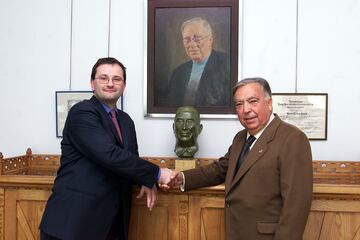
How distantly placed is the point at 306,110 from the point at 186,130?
1.16m

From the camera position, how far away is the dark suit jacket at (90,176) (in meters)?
2.05

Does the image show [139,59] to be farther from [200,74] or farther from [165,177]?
[165,177]

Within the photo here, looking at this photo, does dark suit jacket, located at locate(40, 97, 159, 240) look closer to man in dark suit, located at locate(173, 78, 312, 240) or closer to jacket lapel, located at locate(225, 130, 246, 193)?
jacket lapel, located at locate(225, 130, 246, 193)

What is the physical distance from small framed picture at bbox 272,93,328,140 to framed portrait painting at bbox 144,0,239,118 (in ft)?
1.47

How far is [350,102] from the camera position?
2992mm

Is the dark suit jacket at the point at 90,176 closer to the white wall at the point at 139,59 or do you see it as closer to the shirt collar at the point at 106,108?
the shirt collar at the point at 106,108

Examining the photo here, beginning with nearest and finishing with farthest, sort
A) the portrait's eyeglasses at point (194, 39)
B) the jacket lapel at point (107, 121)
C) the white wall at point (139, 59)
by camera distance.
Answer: the jacket lapel at point (107, 121)
the white wall at point (139, 59)
the portrait's eyeglasses at point (194, 39)

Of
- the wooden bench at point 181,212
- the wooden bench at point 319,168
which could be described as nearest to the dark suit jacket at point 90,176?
the wooden bench at point 181,212

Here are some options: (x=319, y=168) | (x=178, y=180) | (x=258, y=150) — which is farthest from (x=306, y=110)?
(x=178, y=180)

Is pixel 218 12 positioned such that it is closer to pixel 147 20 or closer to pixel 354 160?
pixel 147 20

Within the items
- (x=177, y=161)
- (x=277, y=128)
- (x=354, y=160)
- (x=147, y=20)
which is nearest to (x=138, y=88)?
(x=147, y=20)

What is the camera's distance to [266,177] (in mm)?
1899

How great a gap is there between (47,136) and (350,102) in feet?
9.17

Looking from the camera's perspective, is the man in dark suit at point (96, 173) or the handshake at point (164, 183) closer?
the man in dark suit at point (96, 173)
